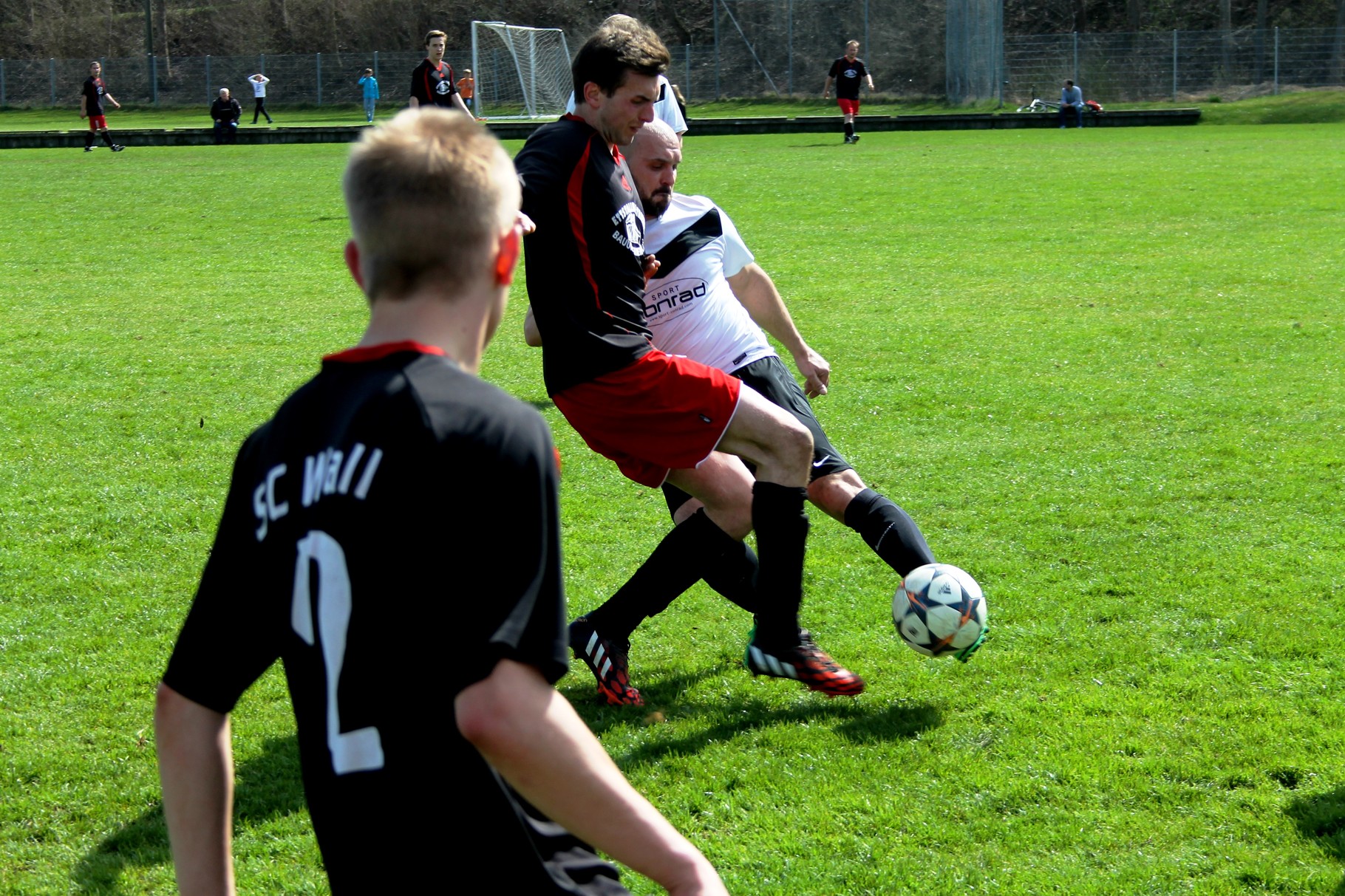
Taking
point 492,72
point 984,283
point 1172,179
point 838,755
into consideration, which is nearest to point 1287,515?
point 838,755

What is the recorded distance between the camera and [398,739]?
4.83ft

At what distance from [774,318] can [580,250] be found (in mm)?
1281

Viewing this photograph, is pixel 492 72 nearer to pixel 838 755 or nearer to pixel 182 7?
pixel 182 7

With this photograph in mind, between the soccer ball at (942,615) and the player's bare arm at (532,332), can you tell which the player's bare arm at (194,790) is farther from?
the soccer ball at (942,615)

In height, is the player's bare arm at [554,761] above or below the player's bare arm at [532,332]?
below

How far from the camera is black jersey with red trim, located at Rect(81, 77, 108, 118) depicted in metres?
30.3

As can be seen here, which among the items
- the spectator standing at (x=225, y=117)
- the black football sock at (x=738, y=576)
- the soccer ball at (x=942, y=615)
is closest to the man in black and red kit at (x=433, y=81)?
the black football sock at (x=738, y=576)

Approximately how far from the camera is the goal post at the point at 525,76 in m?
35.1

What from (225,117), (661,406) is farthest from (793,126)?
(661,406)

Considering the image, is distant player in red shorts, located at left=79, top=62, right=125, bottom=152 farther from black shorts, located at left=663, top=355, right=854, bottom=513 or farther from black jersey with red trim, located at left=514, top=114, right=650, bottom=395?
black jersey with red trim, located at left=514, top=114, right=650, bottom=395

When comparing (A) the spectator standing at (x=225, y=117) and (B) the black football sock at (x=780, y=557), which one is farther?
(A) the spectator standing at (x=225, y=117)

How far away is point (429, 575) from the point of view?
1417 millimetres

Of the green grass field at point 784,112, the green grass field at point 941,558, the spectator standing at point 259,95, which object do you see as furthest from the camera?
the spectator standing at point 259,95

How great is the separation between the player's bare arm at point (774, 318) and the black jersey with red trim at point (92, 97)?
29.5 m
